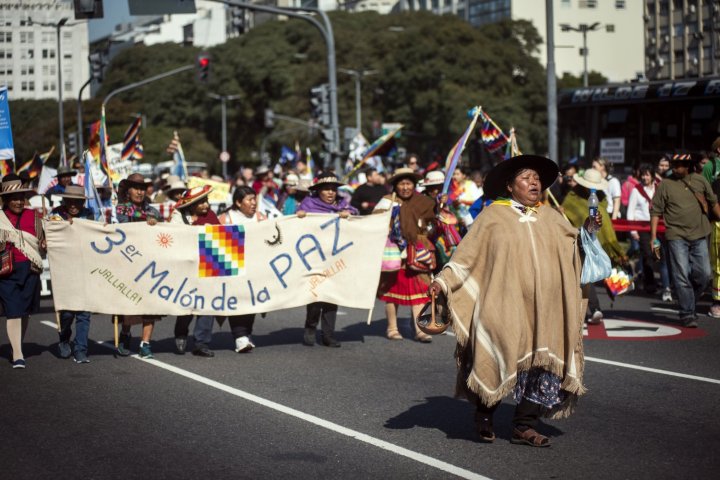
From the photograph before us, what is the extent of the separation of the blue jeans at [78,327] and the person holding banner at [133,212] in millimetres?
441

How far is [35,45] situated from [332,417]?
2193 centimetres

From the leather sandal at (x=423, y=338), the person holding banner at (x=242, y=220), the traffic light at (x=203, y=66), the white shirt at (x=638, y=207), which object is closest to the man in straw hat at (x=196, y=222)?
the person holding banner at (x=242, y=220)

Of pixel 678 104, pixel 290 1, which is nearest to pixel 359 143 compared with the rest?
pixel 678 104

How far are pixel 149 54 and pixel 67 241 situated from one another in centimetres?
9136

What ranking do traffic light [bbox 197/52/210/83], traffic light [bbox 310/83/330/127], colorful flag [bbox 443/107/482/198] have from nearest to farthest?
1. colorful flag [bbox 443/107/482/198]
2. traffic light [bbox 310/83/330/127]
3. traffic light [bbox 197/52/210/83]

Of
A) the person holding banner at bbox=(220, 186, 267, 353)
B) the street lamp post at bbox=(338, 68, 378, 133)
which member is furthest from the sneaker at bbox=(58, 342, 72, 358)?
the street lamp post at bbox=(338, 68, 378, 133)

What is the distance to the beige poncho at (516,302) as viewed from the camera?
687 centimetres

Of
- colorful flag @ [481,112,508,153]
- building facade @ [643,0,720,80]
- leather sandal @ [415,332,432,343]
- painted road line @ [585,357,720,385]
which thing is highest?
building facade @ [643,0,720,80]

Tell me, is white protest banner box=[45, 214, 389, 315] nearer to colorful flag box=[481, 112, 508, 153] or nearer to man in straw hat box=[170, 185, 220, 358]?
man in straw hat box=[170, 185, 220, 358]

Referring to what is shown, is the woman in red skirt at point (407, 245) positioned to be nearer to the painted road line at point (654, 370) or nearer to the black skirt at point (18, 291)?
the painted road line at point (654, 370)

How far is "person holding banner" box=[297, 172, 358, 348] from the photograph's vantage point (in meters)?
11.8

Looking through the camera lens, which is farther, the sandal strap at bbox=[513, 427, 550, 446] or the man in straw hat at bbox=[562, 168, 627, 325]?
the man in straw hat at bbox=[562, 168, 627, 325]

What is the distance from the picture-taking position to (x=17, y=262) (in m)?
10.7

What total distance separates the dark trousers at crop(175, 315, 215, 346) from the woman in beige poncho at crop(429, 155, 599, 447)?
15.4 feet
